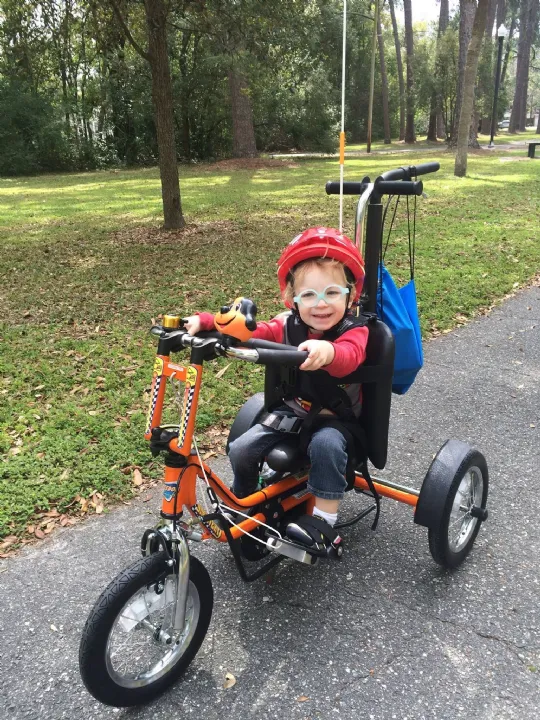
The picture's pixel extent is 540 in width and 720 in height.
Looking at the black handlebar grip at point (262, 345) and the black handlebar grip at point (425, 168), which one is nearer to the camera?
the black handlebar grip at point (262, 345)

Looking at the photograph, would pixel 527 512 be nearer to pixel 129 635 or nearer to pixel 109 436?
pixel 129 635

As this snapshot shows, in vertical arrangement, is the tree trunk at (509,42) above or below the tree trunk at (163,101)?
above

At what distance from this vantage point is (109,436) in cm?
390

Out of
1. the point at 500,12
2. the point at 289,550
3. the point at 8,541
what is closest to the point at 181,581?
the point at 289,550

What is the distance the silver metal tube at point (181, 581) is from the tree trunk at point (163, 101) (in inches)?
329

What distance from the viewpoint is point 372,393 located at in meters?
2.52

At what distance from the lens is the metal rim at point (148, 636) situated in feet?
6.46

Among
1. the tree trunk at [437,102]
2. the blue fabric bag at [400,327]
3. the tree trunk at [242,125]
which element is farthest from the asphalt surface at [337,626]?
the tree trunk at [437,102]

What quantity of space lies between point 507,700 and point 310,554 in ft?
2.74

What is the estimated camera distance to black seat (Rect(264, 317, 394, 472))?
7.97 feet

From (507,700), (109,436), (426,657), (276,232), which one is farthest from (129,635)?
(276,232)

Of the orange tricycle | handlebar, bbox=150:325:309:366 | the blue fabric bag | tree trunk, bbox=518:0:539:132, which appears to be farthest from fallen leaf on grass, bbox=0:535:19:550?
tree trunk, bbox=518:0:539:132

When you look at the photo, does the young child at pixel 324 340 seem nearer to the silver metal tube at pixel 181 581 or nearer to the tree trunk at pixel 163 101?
the silver metal tube at pixel 181 581

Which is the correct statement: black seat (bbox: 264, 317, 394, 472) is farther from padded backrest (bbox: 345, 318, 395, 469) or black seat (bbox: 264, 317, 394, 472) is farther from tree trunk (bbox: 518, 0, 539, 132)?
tree trunk (bbox: 518, 0, 539, 132)
